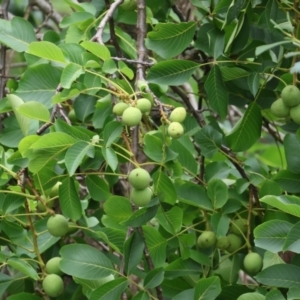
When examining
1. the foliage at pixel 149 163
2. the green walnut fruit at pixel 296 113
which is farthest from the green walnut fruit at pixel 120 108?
the green walnut fruit at pixel 296 113

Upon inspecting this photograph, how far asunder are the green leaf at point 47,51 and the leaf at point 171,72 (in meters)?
0.21

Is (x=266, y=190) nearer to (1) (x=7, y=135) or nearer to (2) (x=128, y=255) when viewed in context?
(2) (x=128, y=255)

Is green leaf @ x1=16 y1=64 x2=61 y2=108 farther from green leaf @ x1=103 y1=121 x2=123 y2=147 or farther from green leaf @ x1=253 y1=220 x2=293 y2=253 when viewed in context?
green leaf @ x1=253 y1=220 x2=293 y2=253

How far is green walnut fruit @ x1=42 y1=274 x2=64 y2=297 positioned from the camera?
1429 mm

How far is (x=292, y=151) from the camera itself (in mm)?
1491

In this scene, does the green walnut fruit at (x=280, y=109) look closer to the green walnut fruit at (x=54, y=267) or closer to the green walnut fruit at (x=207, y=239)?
the green walnut fruit at (x=207, y=239)

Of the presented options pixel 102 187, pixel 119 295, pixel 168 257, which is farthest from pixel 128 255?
pixel 168 257

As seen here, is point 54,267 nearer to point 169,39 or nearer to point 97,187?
point 97,187

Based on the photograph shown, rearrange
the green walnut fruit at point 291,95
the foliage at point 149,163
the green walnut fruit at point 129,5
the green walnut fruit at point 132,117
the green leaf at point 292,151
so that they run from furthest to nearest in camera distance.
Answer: the green walnut fruit at point 129,5 < the green leaf at point 292,151 < the green walnut fruit at point 291,95 < the foliage at point 149,163 < the green walnut fruit at point 132,117

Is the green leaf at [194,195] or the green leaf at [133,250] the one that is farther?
the green leaf at [194,195]

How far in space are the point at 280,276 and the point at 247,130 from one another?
1.11ft

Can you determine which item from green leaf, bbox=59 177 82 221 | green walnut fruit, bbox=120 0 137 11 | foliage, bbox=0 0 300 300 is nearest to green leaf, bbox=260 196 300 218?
foliage, bbox=0 0 300 300

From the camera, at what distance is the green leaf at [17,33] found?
1.56 meters

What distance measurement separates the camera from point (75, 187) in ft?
4.49
